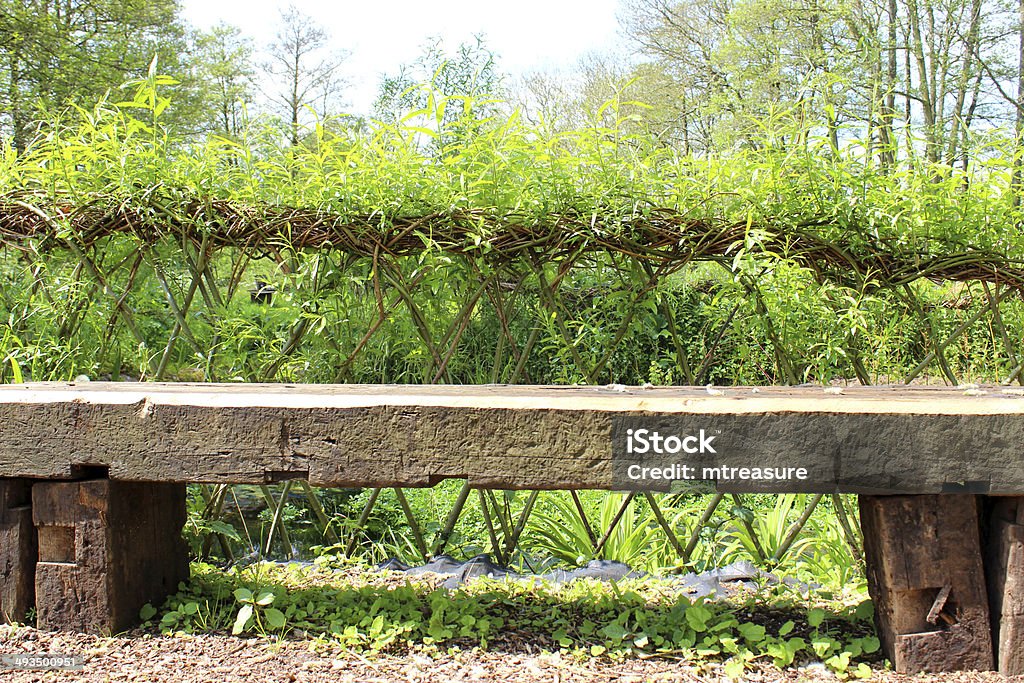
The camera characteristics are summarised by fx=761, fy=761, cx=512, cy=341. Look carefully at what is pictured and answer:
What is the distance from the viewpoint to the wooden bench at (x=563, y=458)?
5.60 ft

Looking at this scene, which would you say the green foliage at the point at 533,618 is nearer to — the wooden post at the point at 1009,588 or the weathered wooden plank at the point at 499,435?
the wooden post at the point at 1009,588

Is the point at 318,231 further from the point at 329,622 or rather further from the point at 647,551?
the point at 647,551

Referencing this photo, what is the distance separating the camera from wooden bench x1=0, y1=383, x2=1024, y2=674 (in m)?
1.71

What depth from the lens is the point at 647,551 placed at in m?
2.98

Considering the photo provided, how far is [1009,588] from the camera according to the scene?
5.98ft

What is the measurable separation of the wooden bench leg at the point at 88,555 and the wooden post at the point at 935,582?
2.03 metres

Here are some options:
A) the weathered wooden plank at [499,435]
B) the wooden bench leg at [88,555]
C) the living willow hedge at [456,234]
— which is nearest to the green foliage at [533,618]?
the wooden bench leg at [88,555]

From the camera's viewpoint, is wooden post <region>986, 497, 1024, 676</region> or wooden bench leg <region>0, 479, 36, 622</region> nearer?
wooden post <region>986, 497, 1024, 676</region>

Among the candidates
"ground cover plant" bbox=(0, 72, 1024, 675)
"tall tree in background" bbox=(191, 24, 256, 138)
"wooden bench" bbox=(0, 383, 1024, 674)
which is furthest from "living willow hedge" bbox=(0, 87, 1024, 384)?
"tall tree in background" bbox=(191, 24, 256, 138)

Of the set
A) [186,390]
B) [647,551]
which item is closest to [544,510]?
[647,551]
